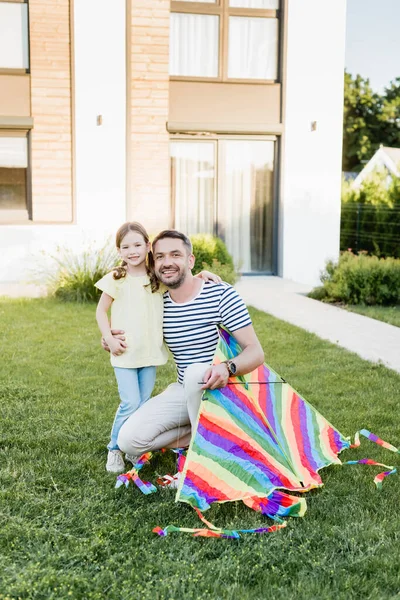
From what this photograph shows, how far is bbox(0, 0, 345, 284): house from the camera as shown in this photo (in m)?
12.6

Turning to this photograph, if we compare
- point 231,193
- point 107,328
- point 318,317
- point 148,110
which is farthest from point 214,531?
point 231,193

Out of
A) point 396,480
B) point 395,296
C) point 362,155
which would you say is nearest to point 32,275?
point 395,296

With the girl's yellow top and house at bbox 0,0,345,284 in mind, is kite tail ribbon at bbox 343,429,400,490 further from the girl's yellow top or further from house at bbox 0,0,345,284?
house at bbox 0,0,345,284

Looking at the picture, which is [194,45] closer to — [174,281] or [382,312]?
[382,312]

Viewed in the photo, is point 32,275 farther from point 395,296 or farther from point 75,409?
point 75,409

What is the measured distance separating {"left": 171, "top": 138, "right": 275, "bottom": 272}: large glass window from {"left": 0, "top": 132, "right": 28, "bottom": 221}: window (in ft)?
8.50

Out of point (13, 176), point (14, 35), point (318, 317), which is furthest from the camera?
point (13, 176)

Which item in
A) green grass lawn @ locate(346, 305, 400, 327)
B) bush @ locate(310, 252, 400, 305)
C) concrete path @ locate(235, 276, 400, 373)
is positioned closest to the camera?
concrete path @ locate(235, 276, 400, 373)

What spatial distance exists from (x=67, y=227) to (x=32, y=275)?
3.40ft

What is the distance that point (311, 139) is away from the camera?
43.9 ft

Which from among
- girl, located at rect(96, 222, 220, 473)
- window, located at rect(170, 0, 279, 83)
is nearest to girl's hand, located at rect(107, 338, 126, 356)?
girl, located at rect(96, 222, 220, 473)

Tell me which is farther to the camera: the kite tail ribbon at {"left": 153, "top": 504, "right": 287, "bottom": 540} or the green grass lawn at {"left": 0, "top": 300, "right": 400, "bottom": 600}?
the kite tail ribbon at {"left": 153, "top": 504, "right": 287, "bottom": 540}

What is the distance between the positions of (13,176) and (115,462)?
9462 millimetres

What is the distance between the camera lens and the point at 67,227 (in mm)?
12805
